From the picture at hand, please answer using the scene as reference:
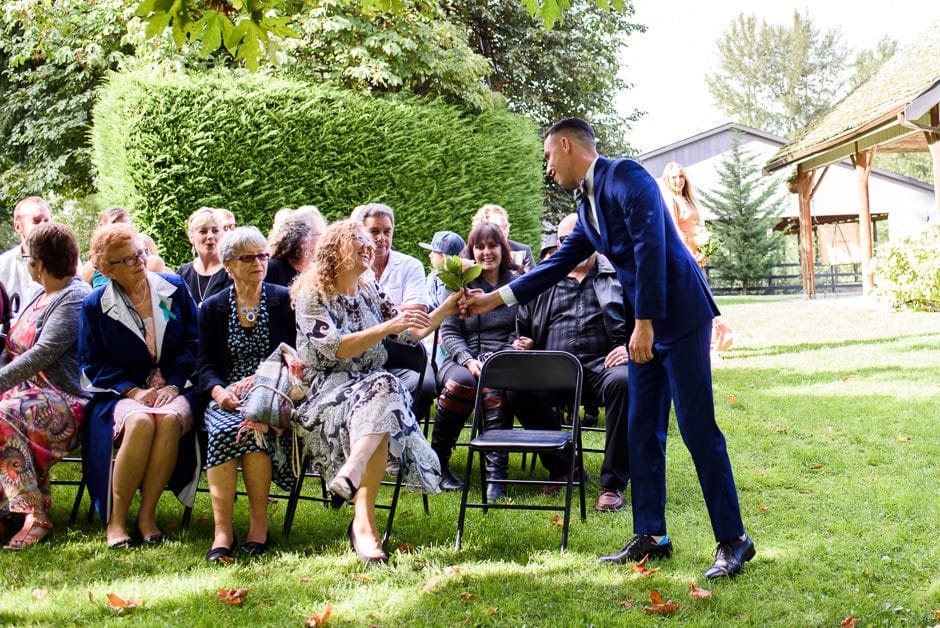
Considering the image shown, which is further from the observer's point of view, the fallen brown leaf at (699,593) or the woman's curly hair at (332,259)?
the woman's curly hair at (332,259)

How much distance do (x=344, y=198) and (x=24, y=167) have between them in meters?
9.73

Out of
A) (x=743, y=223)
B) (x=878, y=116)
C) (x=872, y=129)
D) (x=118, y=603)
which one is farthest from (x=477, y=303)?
(x=743, y=223)

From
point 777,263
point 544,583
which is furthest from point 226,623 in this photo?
point 777,263

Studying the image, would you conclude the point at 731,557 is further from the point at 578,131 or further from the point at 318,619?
the point at 578,131

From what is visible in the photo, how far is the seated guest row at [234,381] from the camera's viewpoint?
4.63m

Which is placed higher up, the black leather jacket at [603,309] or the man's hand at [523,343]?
the black leather jacket at [603,309]

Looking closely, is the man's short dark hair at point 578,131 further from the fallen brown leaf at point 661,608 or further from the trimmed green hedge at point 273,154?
the trimmed green hedge at point 273,154

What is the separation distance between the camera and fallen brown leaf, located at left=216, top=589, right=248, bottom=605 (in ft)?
12.6

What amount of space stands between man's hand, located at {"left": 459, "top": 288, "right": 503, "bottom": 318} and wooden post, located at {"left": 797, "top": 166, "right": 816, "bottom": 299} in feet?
65.9

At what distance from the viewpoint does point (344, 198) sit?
12492 millimetres

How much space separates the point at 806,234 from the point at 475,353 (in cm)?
1955

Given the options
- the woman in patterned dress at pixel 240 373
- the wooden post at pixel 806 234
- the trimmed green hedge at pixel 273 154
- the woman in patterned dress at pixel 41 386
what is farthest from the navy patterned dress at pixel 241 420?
the wooden post at pixel 806 234

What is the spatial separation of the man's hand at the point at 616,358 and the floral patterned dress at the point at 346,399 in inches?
60.1

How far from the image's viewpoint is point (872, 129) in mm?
18625
